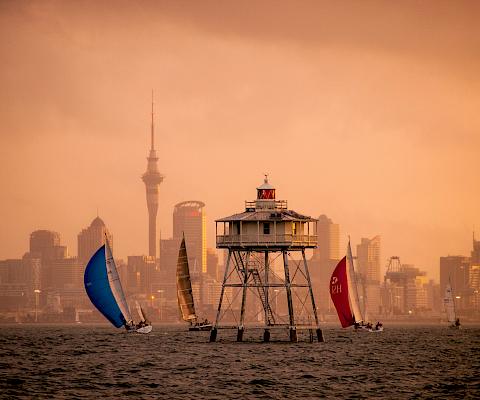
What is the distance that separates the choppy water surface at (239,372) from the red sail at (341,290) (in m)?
26.6

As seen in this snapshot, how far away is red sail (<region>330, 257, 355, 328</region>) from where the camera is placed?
155 m

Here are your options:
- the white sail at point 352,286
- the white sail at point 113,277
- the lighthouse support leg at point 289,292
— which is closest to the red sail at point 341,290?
the white sail at point 352,286

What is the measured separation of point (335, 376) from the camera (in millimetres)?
88062

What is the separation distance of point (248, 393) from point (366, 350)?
48575 millimetres

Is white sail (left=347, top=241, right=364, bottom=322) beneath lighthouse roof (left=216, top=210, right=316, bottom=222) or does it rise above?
beneath

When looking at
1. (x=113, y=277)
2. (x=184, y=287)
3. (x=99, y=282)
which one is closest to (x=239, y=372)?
(x=99, y=282)

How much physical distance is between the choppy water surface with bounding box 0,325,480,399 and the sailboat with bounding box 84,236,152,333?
48.5 ft

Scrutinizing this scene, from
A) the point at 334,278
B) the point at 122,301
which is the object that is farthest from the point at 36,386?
the point at 334,278

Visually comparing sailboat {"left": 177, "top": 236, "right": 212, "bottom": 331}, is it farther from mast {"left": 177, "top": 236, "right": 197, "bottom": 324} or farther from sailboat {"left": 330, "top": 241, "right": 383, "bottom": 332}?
sailboat {"left": 330, "top": 241, "right": 383, "bottom": 332}

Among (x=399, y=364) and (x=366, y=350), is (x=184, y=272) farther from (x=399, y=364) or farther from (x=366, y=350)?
(x=399, y=364)

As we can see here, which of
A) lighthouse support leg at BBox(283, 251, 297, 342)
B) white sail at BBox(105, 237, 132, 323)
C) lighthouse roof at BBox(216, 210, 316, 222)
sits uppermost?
lighthouse roof at BBox(216, 210, 316, 222)

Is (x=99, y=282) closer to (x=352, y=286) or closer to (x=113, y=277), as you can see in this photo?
(x=113, y=277)

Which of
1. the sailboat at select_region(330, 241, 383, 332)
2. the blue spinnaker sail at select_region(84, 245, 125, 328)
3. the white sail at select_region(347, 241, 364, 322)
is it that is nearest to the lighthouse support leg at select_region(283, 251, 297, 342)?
the blue spinnaker sail at select_region(84, 245, 125, 328)

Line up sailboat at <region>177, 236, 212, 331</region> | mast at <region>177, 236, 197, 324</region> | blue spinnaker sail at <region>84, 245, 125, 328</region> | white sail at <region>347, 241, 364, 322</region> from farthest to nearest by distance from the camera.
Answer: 1. mast at <region>177, 236, 197, 324</region>
2. sailboat at <region>177, 236, 212, 331</region>
3. white sail at <region>347, 241, 364, 322</region>
4. blue spinnaker sail at <region>84, 245, 125, 328</region>
